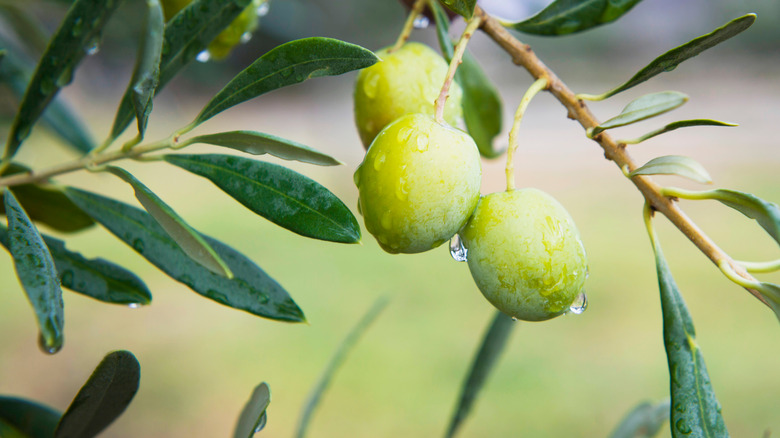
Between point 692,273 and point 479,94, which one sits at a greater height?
point 692,273

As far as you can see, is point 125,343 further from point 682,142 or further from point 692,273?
point 682,142

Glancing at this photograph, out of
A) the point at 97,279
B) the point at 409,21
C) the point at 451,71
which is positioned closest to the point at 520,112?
the point at 451,71

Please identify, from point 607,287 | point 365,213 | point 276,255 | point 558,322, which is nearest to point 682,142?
point 607,287

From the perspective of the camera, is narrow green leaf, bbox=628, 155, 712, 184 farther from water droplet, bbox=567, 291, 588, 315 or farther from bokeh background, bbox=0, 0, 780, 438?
bokeh background, bbox=0, 0, 780, 438

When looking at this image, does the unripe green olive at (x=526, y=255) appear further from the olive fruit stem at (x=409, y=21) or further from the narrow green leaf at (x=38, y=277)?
the narrow green leaf at (x=38, y=277)

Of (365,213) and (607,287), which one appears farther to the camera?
(607,287)

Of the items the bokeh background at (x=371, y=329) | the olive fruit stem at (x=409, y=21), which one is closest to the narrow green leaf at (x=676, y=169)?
the olive fruit stem at (x=409, y=21)
